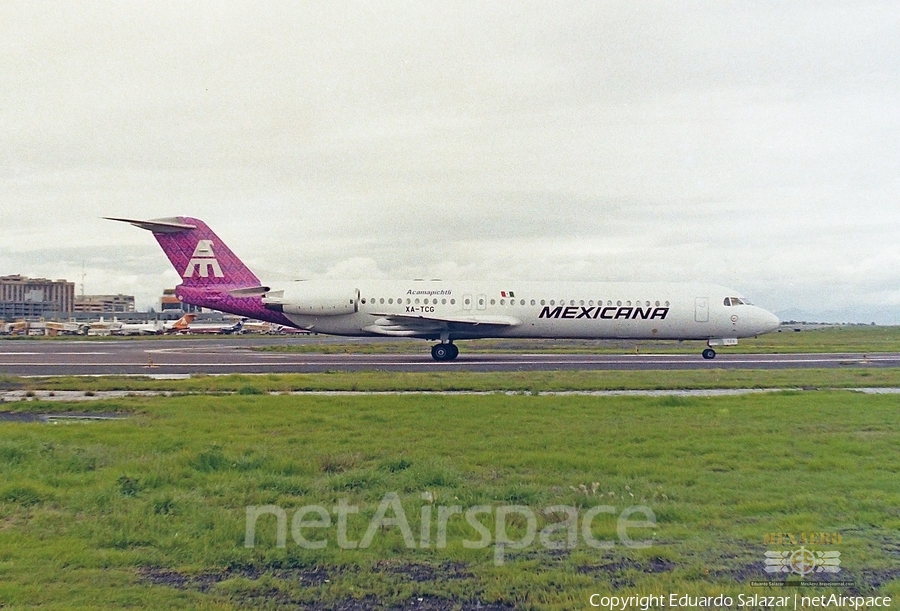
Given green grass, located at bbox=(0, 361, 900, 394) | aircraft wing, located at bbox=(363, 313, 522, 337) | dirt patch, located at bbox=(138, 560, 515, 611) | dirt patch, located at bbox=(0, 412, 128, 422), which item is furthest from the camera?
aircraft wing, located at bbox=(363, 313, 522, 337)

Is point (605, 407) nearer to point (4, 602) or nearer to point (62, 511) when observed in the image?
point (62, 511)

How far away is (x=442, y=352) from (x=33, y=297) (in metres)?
128

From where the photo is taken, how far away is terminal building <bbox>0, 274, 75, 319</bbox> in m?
143

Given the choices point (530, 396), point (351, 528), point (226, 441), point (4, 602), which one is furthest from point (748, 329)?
point (4, 602)

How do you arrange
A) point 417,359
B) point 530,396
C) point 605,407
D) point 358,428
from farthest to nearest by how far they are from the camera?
point 417,359, point 530,396, point 605,407, point 358,428

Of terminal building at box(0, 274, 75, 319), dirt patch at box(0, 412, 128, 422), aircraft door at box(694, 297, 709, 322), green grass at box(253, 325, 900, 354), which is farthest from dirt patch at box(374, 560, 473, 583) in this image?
terminal building at box(0, 274, 75, 319)

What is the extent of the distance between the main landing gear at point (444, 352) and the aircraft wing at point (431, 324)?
810 mm

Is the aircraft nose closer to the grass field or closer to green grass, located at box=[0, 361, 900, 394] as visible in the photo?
green grass, located at box=[0, 361, 900, 394]

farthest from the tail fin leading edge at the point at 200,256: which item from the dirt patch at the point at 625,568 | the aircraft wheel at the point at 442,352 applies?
the dirt patch at the point at 625,568

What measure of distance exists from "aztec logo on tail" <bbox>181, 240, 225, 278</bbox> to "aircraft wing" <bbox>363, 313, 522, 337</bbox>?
7.43 m

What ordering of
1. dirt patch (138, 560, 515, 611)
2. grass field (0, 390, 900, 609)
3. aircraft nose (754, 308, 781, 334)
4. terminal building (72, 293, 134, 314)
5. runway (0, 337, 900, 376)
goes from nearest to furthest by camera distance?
1. dirt patch (138, 560, 515, 611)
2. grass field (0, 390, 900, 609)
3. runway (0, 337, 900, 376)
4. aircraft nose (754, 308, 781, 334)
5. terminal building (72, 293, 134, 314)

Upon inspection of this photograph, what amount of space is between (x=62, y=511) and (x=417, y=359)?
2531cm

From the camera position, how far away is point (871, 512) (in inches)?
284

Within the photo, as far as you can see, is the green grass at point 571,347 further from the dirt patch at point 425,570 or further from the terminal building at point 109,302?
the terminal building at point 109,302
